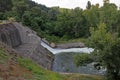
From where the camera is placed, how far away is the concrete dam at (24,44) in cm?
3229

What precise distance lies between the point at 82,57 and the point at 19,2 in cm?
3865

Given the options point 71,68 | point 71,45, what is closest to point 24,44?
point 71,68

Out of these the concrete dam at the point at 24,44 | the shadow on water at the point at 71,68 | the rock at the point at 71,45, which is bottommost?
the rock at the point at 71,45

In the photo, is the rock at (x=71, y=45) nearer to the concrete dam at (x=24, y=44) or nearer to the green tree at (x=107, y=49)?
the concrete dam at (x=24, y=44)

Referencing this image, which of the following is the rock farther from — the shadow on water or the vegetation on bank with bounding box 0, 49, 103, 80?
the vegetation on bank with bounding box 0, 49, 103, 80

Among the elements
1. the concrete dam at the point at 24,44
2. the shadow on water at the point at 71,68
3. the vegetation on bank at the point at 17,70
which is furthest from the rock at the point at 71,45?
the vegetation on bank at the point at 17,70

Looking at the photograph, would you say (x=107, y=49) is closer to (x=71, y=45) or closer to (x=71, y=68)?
(x=71, y=68)

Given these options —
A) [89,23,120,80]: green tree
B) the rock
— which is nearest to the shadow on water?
[89,23,120,80]: green tree

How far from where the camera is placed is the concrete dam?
32.3m

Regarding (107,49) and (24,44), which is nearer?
(107,49)

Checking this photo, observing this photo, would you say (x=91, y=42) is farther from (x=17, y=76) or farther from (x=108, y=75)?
(x=17, y=76)

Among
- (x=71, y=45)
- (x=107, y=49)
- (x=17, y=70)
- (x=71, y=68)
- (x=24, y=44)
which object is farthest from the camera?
(x=71, y=45)

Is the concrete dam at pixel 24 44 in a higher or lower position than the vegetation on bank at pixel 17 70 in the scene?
lower

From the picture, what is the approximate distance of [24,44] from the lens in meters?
41.1
